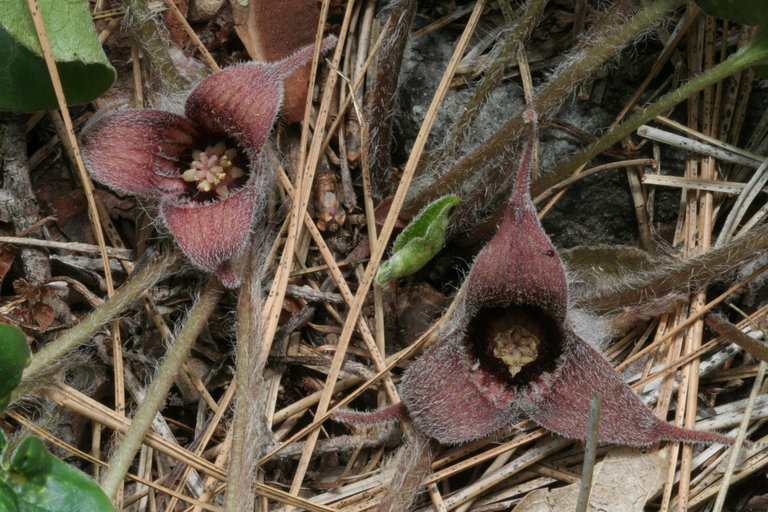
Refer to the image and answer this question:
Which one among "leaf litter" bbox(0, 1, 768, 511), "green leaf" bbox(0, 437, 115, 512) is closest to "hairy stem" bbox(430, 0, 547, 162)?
"leaf litter" bbox(0, 1, 768, 511)

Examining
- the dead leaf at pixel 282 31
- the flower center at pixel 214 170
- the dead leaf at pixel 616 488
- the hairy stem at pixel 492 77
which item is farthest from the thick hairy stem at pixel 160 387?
the dead leaf at pixel 616 488

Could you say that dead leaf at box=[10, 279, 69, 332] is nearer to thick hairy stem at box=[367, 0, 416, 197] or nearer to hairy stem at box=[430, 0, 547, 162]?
thick hairy stem at box=[367, 0, 416, 197]

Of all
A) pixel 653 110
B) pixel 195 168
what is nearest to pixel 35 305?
pixel 195 168

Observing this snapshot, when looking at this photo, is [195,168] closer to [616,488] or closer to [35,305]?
[35,305]

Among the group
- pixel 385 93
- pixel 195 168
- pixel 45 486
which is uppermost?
pixel 385 93

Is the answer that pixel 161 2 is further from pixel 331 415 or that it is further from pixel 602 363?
pixel 602 363
